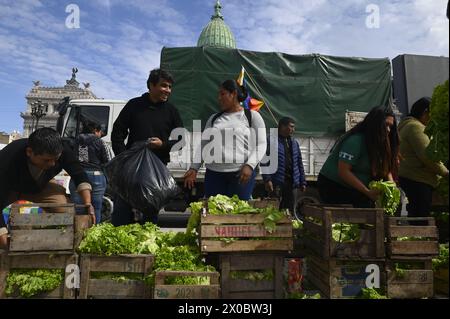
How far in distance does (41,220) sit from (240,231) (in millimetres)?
1535

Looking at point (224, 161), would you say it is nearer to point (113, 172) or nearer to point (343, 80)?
point (113, 172)

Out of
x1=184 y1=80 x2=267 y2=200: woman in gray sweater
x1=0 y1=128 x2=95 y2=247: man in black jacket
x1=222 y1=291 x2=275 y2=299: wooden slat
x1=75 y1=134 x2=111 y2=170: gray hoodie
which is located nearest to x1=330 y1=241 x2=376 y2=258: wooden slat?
x1=222 y1=291 x2=275 y2=299: wooden slat

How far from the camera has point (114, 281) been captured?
103 inches

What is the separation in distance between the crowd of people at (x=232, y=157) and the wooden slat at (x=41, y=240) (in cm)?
50

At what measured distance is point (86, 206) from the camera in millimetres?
3113

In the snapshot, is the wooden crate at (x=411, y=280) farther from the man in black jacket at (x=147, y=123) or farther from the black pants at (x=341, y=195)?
the man in black jacket at (x=147, y=123)

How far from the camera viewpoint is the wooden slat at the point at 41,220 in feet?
8.51

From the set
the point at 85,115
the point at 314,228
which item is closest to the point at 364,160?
the point at 314,228

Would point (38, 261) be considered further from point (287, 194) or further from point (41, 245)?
point (287, 194)

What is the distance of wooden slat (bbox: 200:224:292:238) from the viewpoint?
8.86 feet

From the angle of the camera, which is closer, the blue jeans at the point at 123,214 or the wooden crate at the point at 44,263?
the wooden crate at the point at 44,263

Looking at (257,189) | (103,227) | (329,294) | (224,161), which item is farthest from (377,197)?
(257,189)

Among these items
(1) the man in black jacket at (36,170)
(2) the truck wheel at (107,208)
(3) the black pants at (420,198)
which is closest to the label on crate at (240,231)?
(1) the man in black jacket at (36,170)

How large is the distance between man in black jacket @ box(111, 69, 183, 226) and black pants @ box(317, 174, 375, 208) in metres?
1.72
